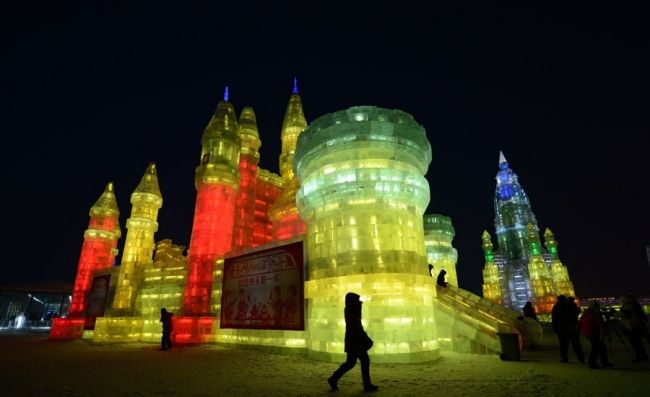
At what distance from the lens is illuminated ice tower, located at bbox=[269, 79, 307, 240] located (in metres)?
19.5

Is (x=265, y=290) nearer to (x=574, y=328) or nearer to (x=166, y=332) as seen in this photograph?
(x=166, y=332)

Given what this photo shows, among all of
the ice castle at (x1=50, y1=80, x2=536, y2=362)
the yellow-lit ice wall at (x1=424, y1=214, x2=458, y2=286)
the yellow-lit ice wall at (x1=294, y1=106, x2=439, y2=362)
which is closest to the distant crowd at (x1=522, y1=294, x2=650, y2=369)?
the ice castle at (x1=50, y1=80, x2=536, y2=362)

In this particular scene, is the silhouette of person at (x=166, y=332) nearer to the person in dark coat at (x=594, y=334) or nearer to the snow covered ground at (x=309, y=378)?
the snow covered ground at (x=309, y=378)

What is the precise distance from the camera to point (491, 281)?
63.0 metres

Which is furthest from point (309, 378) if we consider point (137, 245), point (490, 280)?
point (490, 280)

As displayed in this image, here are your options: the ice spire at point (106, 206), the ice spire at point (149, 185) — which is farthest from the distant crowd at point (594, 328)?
the ice spire at point (106, 206)

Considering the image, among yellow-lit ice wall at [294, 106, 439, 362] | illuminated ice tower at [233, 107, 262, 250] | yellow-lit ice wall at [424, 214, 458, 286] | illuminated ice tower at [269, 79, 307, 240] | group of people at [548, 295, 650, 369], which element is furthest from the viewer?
illuminated ice tower at [233, 107, 262, 250]

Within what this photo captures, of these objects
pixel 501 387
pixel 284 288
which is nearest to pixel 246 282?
pixel 284 288

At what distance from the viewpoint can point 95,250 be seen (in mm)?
21094

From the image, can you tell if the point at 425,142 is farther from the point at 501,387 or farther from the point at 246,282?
the point at 246,282

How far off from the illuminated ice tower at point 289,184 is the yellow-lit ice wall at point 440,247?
9.00 m

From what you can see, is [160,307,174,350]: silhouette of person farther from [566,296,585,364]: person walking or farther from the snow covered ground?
[566,296,585,364]: person walking

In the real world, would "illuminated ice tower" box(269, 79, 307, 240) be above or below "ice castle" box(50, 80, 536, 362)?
above

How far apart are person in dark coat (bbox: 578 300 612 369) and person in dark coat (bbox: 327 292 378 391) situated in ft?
16.4
